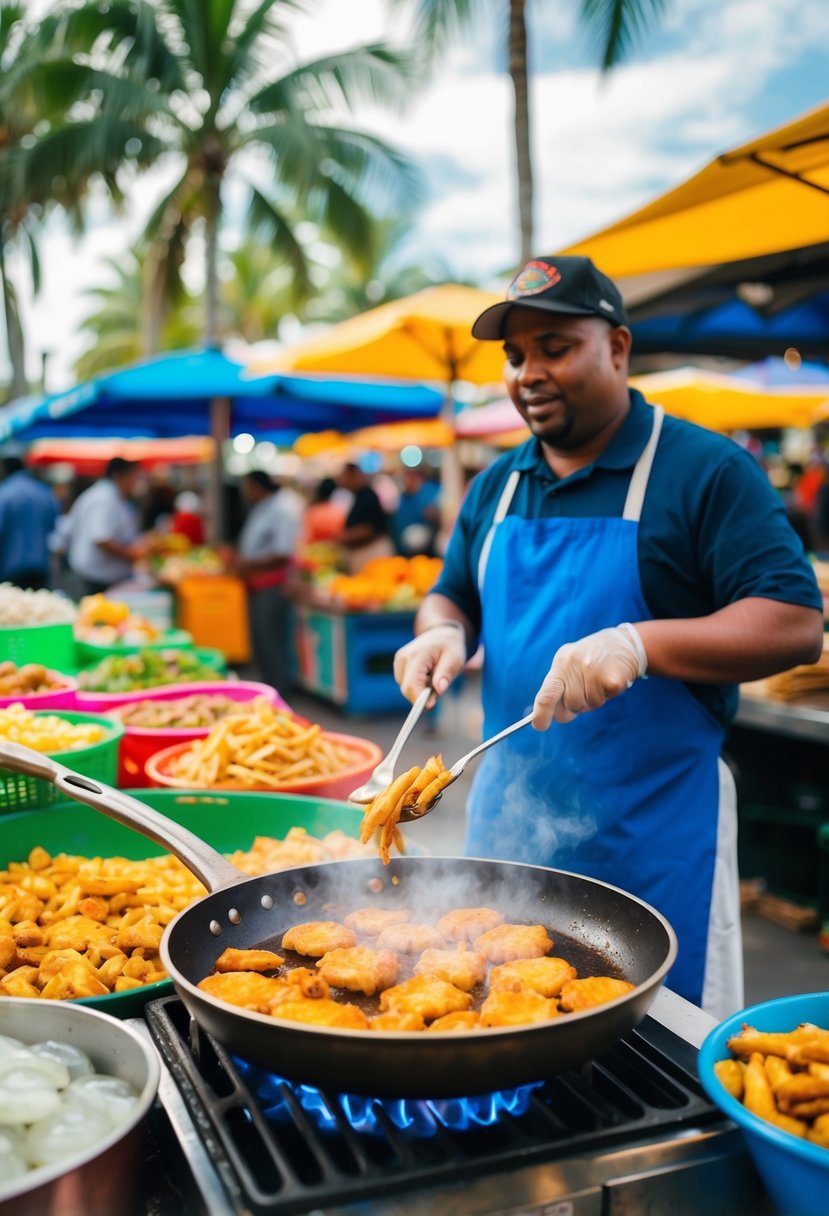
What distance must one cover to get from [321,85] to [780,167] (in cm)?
1372

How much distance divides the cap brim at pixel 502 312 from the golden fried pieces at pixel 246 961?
1678mm

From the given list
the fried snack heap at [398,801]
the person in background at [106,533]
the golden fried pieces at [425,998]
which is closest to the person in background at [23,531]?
the person in background at [106,533]

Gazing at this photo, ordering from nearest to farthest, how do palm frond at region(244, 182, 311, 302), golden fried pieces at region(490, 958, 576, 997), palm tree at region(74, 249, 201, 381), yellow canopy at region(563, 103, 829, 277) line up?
golden fried pieces at region(490, 958, 576, 997) < yellow canopy at region(563, 103, 829, 277) < palm frond at region(244, 182, 311, 302) < palm tree at region(74, 249, 201, 381)

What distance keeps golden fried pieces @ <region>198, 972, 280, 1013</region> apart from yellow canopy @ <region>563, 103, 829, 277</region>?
3.23 metres

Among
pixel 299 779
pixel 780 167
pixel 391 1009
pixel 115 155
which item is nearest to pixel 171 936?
pixel 391 1009

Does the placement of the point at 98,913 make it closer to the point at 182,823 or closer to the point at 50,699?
the point at 182,823

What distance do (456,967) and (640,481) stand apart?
4.70 feet

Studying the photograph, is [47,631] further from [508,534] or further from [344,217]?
[344,217]

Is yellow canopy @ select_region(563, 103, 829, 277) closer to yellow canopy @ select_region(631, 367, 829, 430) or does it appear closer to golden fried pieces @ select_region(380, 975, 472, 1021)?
golden fried pieces @ select_region(380, 975, 472, 1021)

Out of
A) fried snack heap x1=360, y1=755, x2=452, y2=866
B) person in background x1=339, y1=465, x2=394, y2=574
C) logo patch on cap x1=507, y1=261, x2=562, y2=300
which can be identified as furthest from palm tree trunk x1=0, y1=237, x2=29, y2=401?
fried snack heap x1=360, y1=755, x2=452, y2=866

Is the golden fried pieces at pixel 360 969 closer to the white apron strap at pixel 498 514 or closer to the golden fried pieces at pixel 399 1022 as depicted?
the golden fried pieces at pixel 399 1022

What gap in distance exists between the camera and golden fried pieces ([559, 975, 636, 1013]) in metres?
1.47

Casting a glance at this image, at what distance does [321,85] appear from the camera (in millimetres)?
15445

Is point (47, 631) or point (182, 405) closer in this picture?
point (47, 631)
